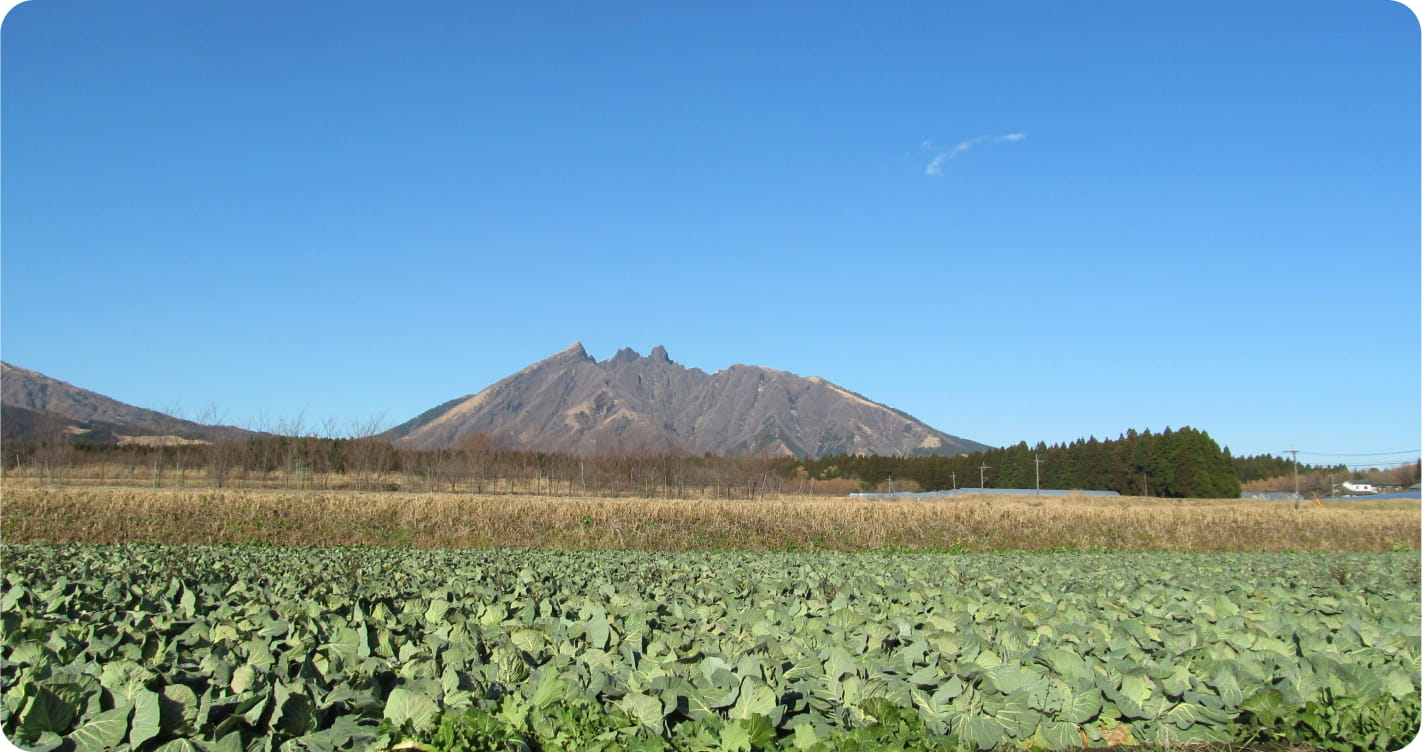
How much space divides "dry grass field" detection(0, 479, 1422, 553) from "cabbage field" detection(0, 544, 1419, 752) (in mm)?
23577

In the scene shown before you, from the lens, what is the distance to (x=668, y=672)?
5074mm

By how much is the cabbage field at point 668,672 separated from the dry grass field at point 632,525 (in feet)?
77.4

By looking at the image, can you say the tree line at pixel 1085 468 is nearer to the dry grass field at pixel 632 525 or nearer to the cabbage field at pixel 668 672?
the dry grass field at pixel 632 525

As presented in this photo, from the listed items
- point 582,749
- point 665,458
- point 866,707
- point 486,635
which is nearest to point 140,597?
point 486,635

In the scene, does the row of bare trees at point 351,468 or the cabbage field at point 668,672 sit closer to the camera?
the cabbage field at point 668,672

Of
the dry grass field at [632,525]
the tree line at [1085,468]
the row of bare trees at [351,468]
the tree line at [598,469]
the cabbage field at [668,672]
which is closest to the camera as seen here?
the cabbage field at [668,672]

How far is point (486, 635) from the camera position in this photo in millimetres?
5953

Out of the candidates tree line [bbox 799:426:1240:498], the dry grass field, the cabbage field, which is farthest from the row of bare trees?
the cabbage field

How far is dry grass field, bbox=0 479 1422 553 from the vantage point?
29469 millimetres

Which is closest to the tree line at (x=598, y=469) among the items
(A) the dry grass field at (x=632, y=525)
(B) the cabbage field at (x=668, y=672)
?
(A) the dry grass field at (x=632, y=525)

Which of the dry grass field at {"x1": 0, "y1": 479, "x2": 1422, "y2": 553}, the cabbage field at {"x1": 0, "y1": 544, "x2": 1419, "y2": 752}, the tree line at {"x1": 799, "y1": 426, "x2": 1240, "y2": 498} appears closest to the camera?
the cabbage field at {"x1": 0, "y1": 544, "x2": 1419, "y2": 752}

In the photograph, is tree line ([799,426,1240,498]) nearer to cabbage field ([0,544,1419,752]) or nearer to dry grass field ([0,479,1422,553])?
dry grass field ([0,479,1422,553])

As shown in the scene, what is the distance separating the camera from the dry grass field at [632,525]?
29.5m

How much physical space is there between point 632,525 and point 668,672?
1073 inches
